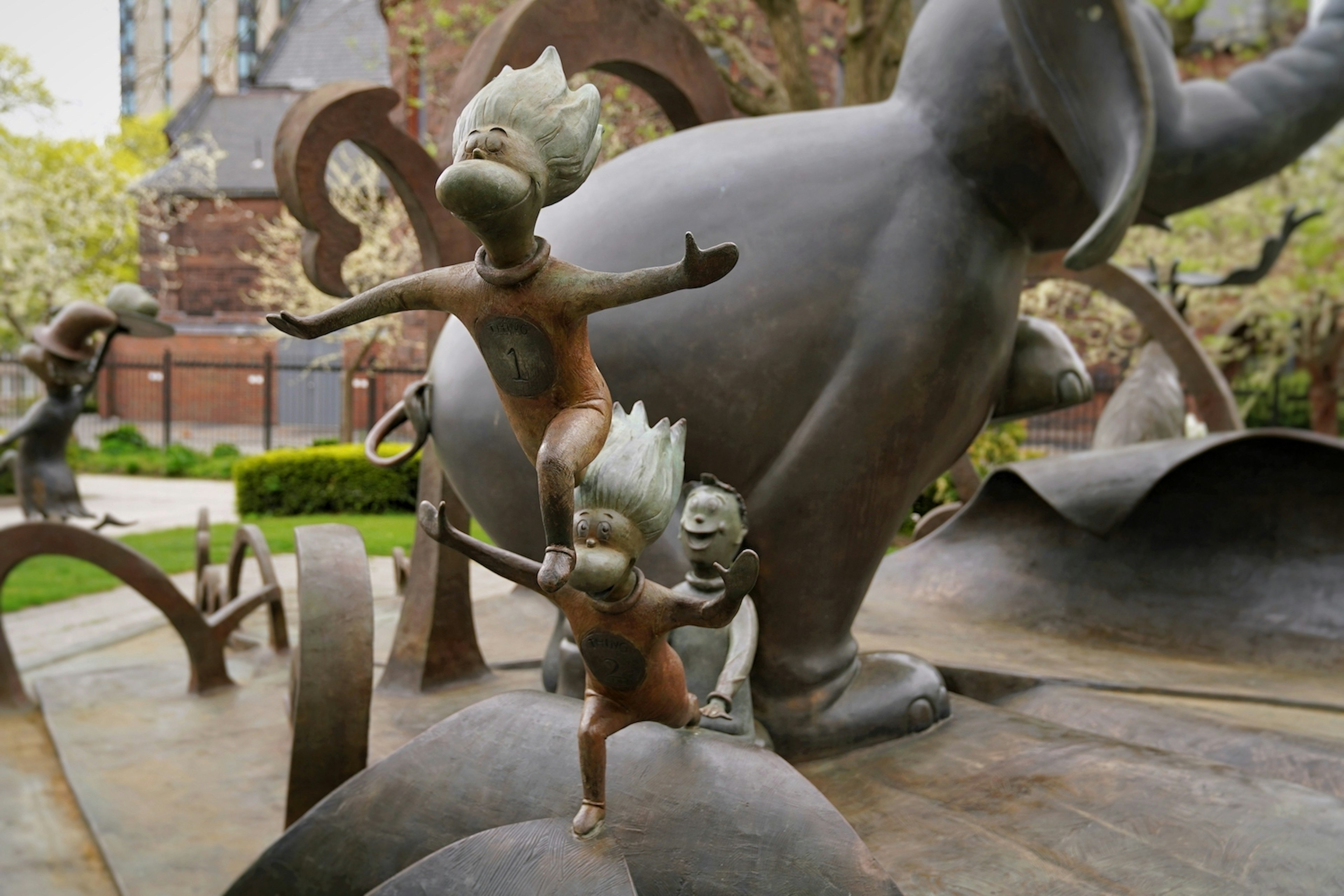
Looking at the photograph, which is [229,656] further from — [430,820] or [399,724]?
[430,820]

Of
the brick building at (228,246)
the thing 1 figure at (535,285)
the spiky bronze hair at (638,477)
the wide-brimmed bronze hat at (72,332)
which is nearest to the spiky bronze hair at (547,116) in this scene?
the thing 1 figure at (535,285)

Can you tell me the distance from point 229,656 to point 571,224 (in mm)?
2608

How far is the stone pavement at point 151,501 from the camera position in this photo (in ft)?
35.3

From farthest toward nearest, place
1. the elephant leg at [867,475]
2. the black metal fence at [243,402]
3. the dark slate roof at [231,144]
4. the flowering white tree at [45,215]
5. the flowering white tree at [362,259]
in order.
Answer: the dark slate roof at [231,144], the flowering white tree at [45,215], the black metal fence at [243,402], the flowering white tree at [362,259], the elephant leg at [867,475]

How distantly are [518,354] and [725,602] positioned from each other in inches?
12.8

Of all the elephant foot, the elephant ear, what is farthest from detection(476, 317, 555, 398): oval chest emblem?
the elephant foot

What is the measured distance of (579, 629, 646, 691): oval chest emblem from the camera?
4.02 feet

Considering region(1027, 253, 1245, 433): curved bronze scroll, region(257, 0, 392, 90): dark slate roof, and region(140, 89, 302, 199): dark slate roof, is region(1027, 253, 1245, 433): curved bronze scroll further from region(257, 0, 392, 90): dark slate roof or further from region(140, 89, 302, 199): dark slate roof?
region(257, 0, 392, 90): dark slate roof

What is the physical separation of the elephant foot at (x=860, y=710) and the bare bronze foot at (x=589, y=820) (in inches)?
37.8

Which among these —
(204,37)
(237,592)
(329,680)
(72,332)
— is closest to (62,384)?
(72,332)

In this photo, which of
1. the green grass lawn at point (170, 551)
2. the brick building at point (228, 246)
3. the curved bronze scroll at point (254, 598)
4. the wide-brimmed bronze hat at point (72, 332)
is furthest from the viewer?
the brick building at point (228, 246)

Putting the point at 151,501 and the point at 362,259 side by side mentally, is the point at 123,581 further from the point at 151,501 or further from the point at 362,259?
the point at 362,259

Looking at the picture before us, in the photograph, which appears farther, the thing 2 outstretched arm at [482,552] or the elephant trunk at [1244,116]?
the elephant trunk at [1244,116]

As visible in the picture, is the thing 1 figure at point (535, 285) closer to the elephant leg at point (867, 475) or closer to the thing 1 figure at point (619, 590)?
the thing 1 figure at point (619, 590)
